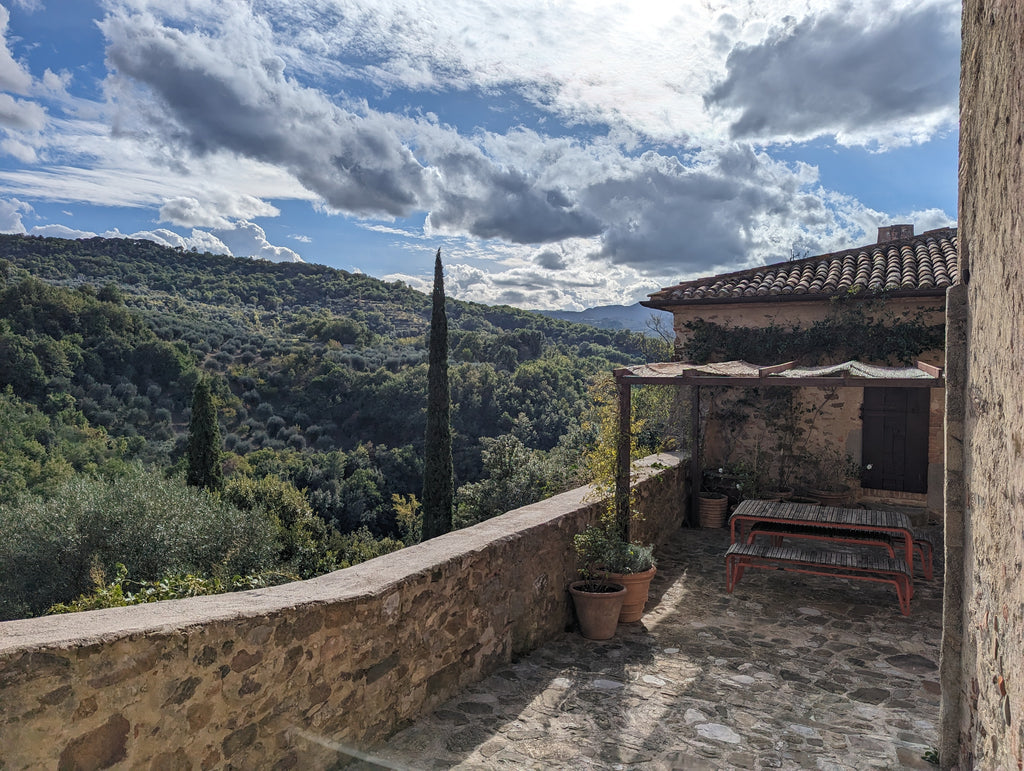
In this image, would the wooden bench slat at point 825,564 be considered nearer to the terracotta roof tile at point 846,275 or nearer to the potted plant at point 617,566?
the potted plant at point 617,566

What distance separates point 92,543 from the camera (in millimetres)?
10258

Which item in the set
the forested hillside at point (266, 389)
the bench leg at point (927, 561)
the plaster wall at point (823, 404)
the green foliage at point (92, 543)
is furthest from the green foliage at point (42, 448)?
the bench leg at point (927, 561)

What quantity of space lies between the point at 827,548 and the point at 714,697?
288 cm

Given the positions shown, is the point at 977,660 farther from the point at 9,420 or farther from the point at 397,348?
the point at 397,348

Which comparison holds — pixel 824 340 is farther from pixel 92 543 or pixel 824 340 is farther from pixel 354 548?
pixel 354 548

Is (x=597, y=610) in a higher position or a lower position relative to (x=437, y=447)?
lower

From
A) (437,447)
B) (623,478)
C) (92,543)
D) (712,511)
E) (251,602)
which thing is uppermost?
(623,478)

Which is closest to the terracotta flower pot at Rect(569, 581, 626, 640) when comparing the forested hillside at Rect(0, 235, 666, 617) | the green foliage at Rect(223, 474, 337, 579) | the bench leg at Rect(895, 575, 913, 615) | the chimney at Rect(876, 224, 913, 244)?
the bench leg at Rect(895, 575, 913, 615)

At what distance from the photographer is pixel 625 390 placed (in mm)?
5445

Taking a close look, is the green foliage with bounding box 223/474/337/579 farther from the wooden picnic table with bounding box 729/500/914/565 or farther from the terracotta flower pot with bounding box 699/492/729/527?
the wooden picnic table with bounding box 729/500/914/565

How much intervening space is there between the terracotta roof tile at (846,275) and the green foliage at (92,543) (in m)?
8.82

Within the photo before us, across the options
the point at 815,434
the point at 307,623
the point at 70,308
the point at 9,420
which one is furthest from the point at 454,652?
the point at 70,308

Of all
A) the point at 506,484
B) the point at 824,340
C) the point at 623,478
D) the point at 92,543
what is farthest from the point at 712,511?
the point at 92,543

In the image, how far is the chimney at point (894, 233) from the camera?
10.4 metres
